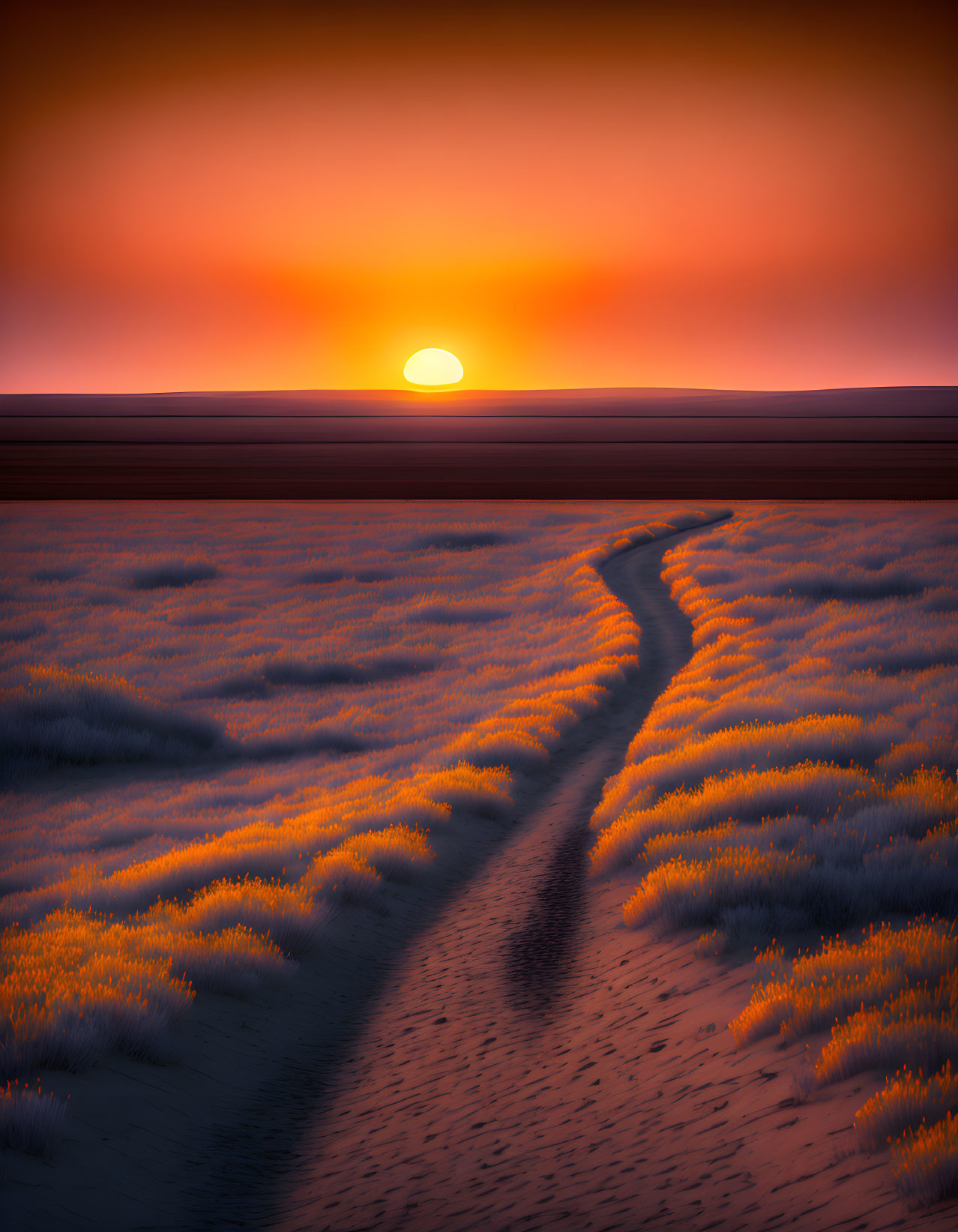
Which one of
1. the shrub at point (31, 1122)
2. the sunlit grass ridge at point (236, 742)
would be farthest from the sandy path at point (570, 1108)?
the sunlit grass ridge at point (236, 742)

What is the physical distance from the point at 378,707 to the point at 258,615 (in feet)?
39.4

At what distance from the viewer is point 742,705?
12797 millimetres

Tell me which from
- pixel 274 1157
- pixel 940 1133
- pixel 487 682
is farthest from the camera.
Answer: pixel 487 682

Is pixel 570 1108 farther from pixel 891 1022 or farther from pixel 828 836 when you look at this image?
pixel 828 836

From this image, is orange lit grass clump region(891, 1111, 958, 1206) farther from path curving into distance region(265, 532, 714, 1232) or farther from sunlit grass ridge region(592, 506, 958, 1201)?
path curving into distance region(265, 532, 714, 1232)

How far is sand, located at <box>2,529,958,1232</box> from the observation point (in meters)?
4.44

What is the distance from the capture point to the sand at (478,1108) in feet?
14.6

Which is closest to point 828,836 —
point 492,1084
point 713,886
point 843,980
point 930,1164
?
point 713,886

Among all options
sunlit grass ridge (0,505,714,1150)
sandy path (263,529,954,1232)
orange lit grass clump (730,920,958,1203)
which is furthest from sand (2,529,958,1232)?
sunlit grass ridge (0,505,714,1150)

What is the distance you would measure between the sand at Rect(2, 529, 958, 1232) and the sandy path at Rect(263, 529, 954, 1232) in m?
0.01

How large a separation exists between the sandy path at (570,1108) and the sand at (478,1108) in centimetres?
1

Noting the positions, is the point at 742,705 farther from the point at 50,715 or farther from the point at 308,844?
the point at 50,715

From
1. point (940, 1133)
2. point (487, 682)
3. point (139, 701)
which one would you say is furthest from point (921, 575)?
point (940, 1133)

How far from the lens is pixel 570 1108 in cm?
548
